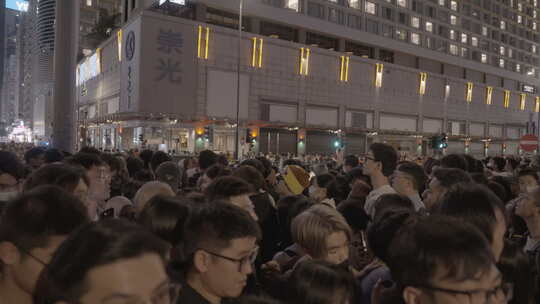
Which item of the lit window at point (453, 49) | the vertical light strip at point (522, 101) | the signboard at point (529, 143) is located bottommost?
the signboard at point (529, 143)

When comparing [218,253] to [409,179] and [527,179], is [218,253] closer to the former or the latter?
[409,179]

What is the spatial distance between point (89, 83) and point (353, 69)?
37.9 m

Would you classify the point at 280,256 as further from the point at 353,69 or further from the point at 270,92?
the point at 353,69

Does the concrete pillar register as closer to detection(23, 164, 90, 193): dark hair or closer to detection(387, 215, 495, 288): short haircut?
detection(23, 164, 90, 193): dark hair

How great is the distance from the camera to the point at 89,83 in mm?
63750

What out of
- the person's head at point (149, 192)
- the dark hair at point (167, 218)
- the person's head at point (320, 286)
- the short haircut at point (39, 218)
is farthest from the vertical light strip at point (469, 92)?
the short haircut at point (39, 218)

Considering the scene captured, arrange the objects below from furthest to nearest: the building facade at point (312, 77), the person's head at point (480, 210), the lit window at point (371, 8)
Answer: the lit window at point (371, 8), the building facade at point (312, 77), the person's head at point (480, 210)

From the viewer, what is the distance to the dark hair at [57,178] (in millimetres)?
3881

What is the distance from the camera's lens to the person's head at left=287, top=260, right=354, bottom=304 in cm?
254

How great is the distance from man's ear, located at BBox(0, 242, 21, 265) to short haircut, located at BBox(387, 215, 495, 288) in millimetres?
1879

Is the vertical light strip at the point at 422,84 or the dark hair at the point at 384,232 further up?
the vertical light strip at the point at 422,84

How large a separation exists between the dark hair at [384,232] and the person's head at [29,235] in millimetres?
2051

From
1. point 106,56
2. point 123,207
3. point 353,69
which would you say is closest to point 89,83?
point 106,56

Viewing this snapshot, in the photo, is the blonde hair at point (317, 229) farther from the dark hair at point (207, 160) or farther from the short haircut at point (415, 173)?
the dark hair at point (207, 160)
